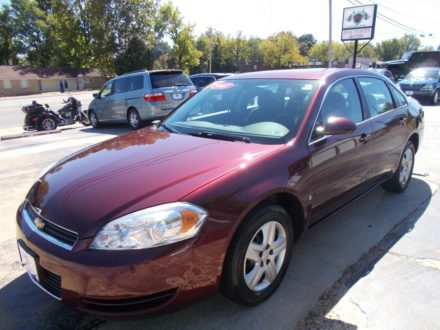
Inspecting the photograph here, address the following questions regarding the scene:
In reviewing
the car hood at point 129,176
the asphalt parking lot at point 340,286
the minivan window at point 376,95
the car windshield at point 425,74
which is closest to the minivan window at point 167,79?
the asphalt parking lot at point 340,286

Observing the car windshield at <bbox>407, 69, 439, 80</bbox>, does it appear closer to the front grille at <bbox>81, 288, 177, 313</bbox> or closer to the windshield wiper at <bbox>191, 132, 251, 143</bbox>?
the windshield wiper at <bbox>191, 132, 251, 143</bbox>

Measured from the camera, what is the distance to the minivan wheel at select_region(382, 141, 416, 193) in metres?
4.64

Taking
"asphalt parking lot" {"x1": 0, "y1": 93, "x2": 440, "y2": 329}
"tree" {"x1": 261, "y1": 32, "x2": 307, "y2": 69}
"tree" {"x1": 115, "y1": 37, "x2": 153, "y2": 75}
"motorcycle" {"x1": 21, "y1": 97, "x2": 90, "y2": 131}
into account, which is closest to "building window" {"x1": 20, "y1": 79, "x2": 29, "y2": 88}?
"tree" {"x1": 115, "y1": 37, "x2": 153, "y2": 75}

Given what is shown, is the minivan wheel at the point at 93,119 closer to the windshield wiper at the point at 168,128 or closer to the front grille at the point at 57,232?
the windshield wiper at the point at 168,128

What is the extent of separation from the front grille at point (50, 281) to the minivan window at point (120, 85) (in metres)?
9.36

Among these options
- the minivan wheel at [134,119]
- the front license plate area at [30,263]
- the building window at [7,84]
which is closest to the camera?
the front license plate area at [30,263]

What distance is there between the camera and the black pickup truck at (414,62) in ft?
67.9

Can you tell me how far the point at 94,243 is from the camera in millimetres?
2055

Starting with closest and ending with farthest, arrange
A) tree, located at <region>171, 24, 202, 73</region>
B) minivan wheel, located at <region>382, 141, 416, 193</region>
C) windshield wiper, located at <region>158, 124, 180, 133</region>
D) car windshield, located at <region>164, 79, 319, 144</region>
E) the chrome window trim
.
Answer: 1. the chrome window trim
2. car windshield, located at <region>164, 79, 319, 144</region>
3. windshield wiper, located at <region>158, 124, 180, 133</region>
4. minivan wheel, located at <region>382, 141, 416, 193</region>
5. tree, located at <region>171, 24, 202, 73</region>

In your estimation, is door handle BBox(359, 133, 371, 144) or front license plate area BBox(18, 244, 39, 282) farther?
door handle BBox(359, 133, 371, 144)

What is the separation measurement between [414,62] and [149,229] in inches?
916

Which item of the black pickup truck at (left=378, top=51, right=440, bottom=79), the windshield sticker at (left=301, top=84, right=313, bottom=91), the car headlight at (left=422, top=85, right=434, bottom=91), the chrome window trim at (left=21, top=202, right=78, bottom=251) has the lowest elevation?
the chrome window trim at (left=21, top=202, right=78, bottom=251)

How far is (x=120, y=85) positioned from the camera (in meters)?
11.2

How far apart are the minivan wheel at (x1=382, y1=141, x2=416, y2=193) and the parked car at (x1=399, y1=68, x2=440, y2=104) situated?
12957mm
